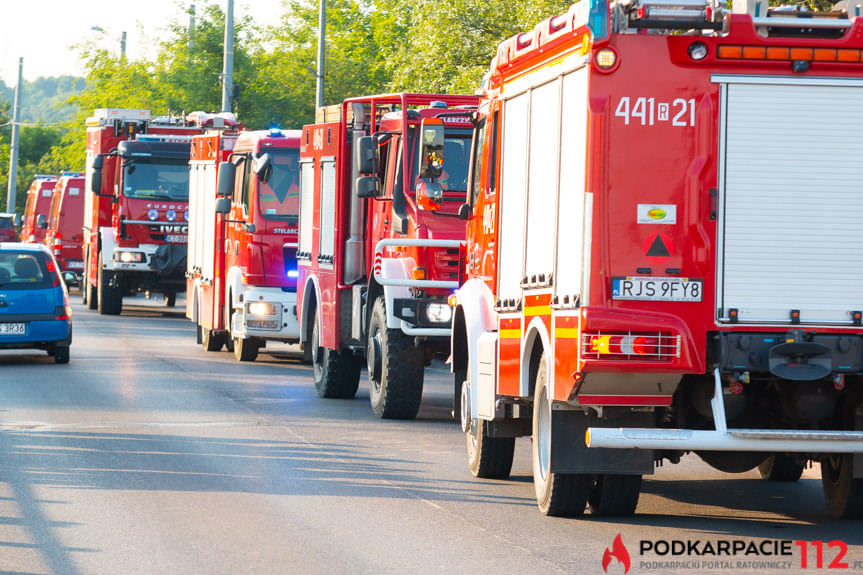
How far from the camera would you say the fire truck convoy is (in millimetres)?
9734

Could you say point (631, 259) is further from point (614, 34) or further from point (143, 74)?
point (143, 74)

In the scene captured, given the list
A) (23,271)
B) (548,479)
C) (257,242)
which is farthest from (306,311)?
(548,479)

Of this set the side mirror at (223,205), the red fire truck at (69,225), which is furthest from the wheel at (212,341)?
the red fire truck at (69,225)

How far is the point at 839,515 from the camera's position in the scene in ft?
36.2

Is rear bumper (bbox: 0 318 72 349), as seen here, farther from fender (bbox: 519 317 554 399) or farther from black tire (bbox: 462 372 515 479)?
fender (bbox: 519 317 554 399)

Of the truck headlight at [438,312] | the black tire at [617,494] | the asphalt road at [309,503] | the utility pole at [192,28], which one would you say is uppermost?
the utility pole at [192,28]

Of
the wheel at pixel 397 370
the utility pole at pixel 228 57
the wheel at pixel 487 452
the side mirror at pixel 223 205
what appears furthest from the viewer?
the utility pole at pixel 228 57

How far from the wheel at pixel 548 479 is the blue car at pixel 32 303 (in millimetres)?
13118

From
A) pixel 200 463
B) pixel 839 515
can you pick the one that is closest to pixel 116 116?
pixel 200 463

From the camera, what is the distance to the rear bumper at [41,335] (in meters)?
22.8

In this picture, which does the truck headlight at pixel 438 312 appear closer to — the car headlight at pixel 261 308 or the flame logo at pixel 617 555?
the flame logo at pixel 617 555

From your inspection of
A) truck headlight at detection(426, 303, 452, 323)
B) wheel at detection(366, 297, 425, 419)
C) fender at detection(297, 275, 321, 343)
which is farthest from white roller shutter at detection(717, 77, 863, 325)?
fender at detection(297, 275, 321, 343)

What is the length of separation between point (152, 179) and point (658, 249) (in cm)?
2529

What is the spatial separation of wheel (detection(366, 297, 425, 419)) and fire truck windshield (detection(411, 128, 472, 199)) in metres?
1.34
